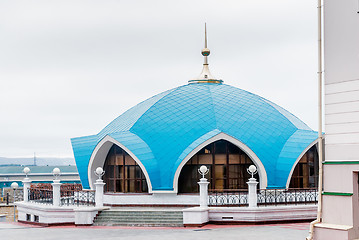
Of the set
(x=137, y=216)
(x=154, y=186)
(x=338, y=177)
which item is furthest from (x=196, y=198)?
(x=338, y=177)

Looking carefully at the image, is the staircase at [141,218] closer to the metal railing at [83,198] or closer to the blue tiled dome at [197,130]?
the metal railing at [83,198]

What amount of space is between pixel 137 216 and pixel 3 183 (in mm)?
57588

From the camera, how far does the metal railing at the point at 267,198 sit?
71.3 feet

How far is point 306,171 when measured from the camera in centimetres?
2583

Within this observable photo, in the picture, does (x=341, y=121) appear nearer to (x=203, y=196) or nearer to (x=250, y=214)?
(x=250, y=214)

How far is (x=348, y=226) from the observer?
10.7m

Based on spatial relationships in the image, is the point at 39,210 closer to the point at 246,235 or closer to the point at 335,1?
the point at 246,235

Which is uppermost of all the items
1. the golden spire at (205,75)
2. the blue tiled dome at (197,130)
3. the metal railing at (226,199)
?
the golden spire at (205,75)

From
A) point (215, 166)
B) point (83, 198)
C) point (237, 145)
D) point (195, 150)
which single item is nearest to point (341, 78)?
point (195, 150)

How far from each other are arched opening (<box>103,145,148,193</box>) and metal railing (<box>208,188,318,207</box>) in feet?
12.7

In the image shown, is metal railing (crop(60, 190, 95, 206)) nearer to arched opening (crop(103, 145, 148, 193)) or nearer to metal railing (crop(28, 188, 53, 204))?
metal railing (crop(28, 188, 53, 204))

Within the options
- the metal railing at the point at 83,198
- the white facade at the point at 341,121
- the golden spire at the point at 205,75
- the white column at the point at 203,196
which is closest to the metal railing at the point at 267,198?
the white column at the point at 203,196

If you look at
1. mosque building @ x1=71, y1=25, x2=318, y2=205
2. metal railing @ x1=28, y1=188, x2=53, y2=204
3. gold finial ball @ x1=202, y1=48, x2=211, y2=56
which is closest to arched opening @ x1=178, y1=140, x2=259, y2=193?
mosque building @ x1=71, y1=25, x2=318, y2=205

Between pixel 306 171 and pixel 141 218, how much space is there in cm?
949
